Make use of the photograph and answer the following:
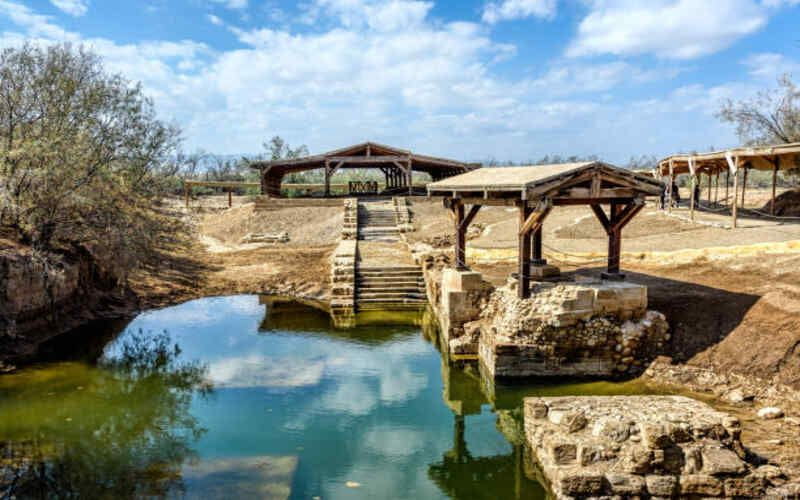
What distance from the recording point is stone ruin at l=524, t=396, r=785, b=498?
250 inches

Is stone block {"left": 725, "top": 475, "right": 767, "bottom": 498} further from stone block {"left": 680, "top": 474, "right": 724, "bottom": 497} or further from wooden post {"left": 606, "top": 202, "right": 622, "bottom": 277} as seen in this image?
wooden post {"left": 606, "top": 202, "right": 622, "bottom": 277}

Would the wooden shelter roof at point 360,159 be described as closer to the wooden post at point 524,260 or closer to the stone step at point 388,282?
the stone step at point 388,282

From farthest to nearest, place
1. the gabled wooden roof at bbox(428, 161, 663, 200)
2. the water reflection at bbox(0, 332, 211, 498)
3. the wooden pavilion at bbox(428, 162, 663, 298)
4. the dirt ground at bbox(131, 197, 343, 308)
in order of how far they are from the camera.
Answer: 1. the dirt ground at bbox(131, 197, 343, 308)
2. the wooden pavilion at bbox(428, 162, 663, 298)
3. the gabled wooden roof at bbox(428, 161, 663, 200)
4. the water reflection at bbox(0, 332, 211, 498)

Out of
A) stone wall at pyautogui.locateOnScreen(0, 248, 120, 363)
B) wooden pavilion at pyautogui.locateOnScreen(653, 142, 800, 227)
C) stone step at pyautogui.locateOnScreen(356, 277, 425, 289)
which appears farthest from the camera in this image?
stone step at pyautogui.locateOnScreen(356, 277, 425, 289)

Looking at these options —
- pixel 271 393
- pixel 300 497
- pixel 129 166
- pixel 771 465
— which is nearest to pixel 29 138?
pixel 129 166

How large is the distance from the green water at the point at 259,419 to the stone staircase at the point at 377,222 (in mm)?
10674

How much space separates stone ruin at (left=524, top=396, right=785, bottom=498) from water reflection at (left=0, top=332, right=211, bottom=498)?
197 inches

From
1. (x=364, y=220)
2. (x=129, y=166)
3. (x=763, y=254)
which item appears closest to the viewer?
(x=763, y=254)

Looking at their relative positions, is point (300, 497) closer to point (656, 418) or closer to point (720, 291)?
point (656, 418)

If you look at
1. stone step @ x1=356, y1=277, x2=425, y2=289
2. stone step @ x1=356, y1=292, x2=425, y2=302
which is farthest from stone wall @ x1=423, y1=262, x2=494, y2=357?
stone step @ x1=356, y1=277, x2=425, y2=289

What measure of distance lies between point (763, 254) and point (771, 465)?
8106 millimetres

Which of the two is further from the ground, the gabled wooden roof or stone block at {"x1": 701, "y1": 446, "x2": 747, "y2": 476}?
the gabled wooden roof

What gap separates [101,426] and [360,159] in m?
24.1

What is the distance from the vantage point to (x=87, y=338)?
14016 millimetres
